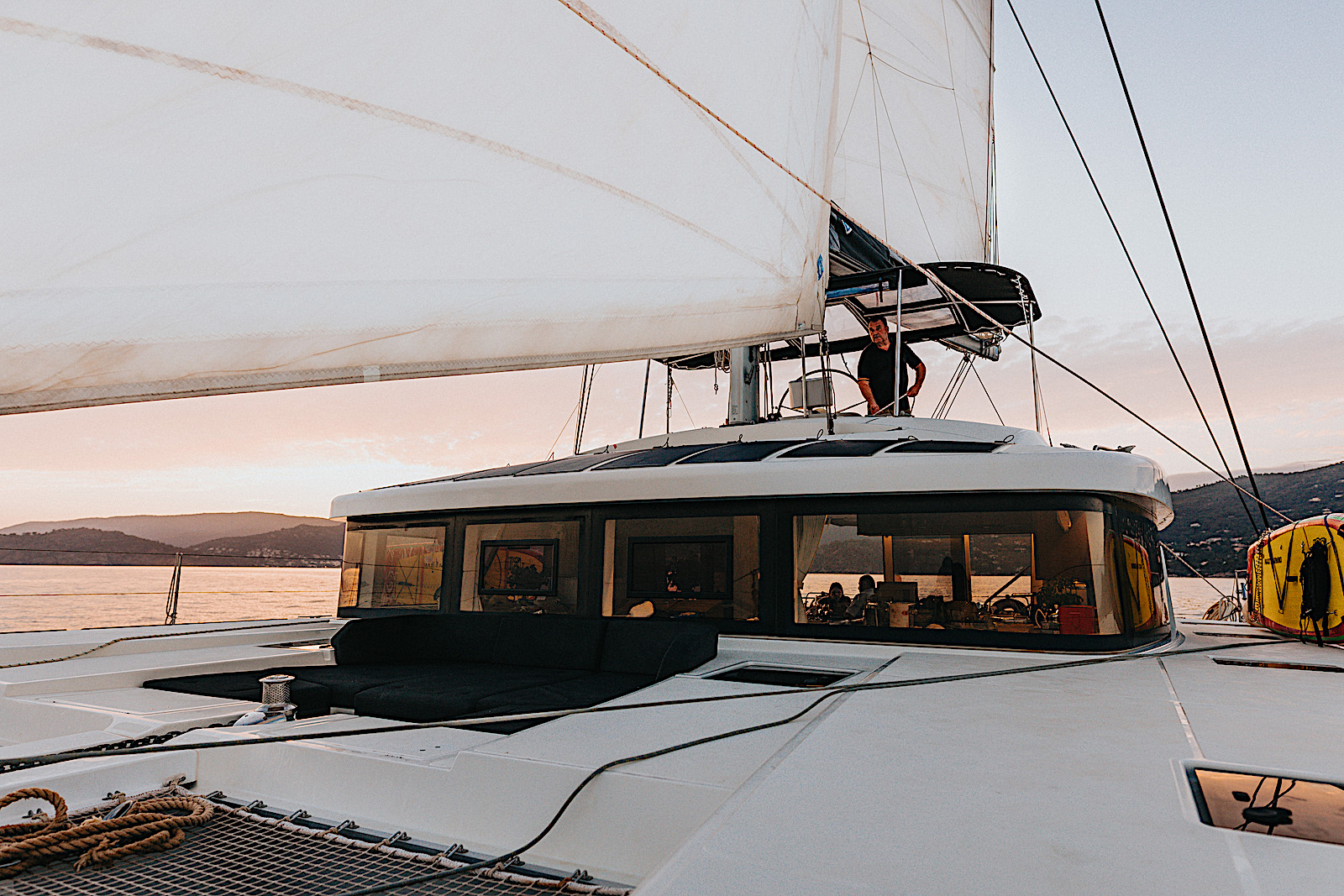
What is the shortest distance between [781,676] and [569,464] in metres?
3.24

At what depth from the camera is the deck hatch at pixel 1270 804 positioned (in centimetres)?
158

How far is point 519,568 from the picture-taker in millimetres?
6371

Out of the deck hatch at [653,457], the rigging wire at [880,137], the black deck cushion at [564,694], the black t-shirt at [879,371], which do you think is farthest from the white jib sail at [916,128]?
the black deck cushion at [564,694]

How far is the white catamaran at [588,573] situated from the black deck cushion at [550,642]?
3cm

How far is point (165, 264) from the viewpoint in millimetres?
1127

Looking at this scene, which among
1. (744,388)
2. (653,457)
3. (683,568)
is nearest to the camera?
(683,568)

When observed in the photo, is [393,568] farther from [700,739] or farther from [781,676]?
[700,739]

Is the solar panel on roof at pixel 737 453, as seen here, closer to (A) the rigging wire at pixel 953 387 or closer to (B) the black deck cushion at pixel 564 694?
(B) the black deck cushion at pixel 564 694

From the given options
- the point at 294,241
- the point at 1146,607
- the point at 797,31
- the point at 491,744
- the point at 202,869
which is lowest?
the point at 202,869

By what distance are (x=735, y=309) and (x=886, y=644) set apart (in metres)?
2.84

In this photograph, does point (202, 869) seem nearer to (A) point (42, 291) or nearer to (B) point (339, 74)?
(A) point (42, 291)

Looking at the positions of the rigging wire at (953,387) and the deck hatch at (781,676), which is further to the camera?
the rigging wire at (953,387)

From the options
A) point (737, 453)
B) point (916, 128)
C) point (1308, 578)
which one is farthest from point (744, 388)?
point (1308, 578)

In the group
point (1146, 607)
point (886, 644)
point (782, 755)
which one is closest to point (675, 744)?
point (782, 755)
